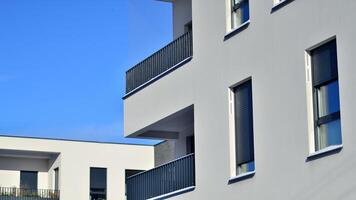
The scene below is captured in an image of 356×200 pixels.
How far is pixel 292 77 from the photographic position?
56.9 ft

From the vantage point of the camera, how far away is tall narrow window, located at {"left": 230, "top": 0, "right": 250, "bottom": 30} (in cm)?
1980

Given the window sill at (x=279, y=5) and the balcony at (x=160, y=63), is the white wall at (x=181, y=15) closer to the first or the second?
the balcony at (x=160, y=63)

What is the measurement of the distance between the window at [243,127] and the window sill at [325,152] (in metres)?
2.55

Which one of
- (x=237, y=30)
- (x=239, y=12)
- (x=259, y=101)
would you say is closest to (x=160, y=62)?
(x=239, y=12)

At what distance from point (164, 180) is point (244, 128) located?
14.7 ft

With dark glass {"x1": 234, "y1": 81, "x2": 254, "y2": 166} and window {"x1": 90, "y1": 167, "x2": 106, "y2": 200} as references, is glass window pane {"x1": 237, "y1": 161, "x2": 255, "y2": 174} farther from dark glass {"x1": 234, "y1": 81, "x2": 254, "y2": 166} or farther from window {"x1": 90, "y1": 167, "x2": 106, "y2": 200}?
window {"x1": 90, "y1": 167, "x2": 106, "y2": 200}

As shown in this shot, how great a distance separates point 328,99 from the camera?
654 inches

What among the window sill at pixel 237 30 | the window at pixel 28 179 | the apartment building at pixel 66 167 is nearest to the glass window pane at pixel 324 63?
the window sill at pixel 237 30

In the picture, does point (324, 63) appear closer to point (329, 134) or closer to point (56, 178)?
point (329, 134)

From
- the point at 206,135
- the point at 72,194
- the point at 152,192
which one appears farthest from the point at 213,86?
the point at 72,194

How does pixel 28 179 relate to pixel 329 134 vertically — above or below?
above

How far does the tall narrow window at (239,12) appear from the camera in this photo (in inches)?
779

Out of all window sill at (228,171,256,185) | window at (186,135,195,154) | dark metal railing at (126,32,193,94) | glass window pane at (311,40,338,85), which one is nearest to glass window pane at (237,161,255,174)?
window sill at (228,171,256,185)

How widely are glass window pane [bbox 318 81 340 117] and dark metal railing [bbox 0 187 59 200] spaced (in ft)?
119
